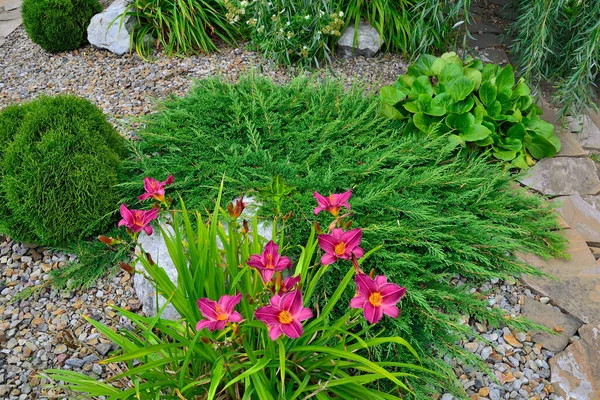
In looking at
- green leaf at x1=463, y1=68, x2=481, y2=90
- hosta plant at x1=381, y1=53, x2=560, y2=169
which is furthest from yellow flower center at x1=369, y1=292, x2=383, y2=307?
green leaf at x1=463, y1=68, x2=481, y2=90

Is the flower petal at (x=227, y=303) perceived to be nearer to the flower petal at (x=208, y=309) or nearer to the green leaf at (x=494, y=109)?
the flower petal at (x=208, y=309)

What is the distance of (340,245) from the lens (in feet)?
4.03

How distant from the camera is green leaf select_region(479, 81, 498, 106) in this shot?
2.79 meters

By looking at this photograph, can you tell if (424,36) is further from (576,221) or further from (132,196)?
(132,196)

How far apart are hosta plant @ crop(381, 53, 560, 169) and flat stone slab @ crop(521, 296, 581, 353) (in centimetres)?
89

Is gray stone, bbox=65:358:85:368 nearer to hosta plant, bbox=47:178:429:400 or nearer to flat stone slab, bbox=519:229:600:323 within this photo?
hosta plant, bbox=47:178:429:400

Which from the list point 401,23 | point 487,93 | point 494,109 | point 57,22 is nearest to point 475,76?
point 487,93

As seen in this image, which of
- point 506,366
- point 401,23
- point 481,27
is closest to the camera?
point 506,366

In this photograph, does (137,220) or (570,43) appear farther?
(570,43)

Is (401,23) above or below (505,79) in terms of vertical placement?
above

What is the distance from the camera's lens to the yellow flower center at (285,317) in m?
1.10

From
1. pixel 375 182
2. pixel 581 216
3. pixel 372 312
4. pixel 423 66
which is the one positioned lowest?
pixel 581 216

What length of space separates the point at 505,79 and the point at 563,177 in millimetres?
631

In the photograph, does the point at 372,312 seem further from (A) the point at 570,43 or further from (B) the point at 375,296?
(A) the point at 570,43
